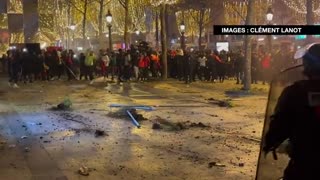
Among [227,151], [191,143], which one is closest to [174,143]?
[191,143]

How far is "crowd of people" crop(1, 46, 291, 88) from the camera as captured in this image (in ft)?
85.6

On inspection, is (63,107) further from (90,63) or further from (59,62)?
(59,62)

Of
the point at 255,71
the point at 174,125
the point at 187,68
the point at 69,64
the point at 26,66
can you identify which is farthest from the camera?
the point at 69,64

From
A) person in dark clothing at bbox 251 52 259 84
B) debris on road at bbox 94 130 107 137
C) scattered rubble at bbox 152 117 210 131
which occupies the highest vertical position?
person in dark clothing at bbox 251 52 259 84

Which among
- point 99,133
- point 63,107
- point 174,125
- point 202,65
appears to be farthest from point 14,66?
point 99,133

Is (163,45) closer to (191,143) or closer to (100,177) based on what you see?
(191,143)

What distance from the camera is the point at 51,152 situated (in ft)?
29.8

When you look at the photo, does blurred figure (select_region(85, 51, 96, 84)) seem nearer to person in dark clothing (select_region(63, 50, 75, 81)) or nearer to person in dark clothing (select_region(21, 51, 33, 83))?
person in dark clothing (select_region(63, 50, 75, 81))

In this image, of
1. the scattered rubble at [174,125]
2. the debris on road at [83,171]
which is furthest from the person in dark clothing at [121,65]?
the debris on road at [83,171]

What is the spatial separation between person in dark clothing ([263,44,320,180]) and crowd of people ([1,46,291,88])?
22.8 metres

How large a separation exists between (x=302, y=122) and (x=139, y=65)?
25.1m

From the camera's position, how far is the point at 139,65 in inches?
1092

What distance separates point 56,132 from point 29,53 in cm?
1848
